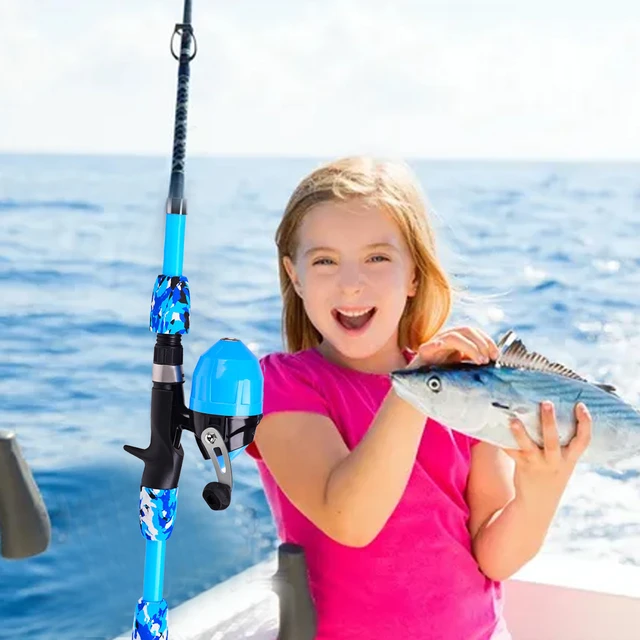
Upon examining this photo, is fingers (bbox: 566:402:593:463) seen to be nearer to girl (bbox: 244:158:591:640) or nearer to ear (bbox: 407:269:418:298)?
girl (bbox: 244:158:591:640)

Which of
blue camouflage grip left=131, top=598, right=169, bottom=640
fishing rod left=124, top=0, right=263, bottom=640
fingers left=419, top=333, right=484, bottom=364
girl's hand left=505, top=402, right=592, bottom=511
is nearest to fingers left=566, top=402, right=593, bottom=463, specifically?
girl's hand left=505, top=402, right=592, bottom=511

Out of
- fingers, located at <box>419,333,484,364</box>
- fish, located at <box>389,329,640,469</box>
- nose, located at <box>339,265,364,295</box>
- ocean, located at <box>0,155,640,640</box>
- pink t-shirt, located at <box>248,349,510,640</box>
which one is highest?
nose, located at <box>339,265,364,295</box>

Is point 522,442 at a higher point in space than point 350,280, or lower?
lower

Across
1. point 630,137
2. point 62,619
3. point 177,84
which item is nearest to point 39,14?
point 62,619

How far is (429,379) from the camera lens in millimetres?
897

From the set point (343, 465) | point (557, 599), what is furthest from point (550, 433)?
point (557, 599)

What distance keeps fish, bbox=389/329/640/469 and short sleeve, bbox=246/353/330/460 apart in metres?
0.32

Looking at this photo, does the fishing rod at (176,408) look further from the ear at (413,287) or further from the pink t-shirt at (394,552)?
the ear at (413,287)

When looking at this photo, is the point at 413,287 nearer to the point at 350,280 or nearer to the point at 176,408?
the point at 350,280

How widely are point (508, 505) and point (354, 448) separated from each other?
232 mm

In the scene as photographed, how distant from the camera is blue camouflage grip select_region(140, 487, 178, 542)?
2.79 feet

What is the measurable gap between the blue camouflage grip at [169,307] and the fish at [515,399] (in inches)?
7.7

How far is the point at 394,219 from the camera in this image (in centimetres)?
128

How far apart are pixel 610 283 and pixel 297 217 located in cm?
687
